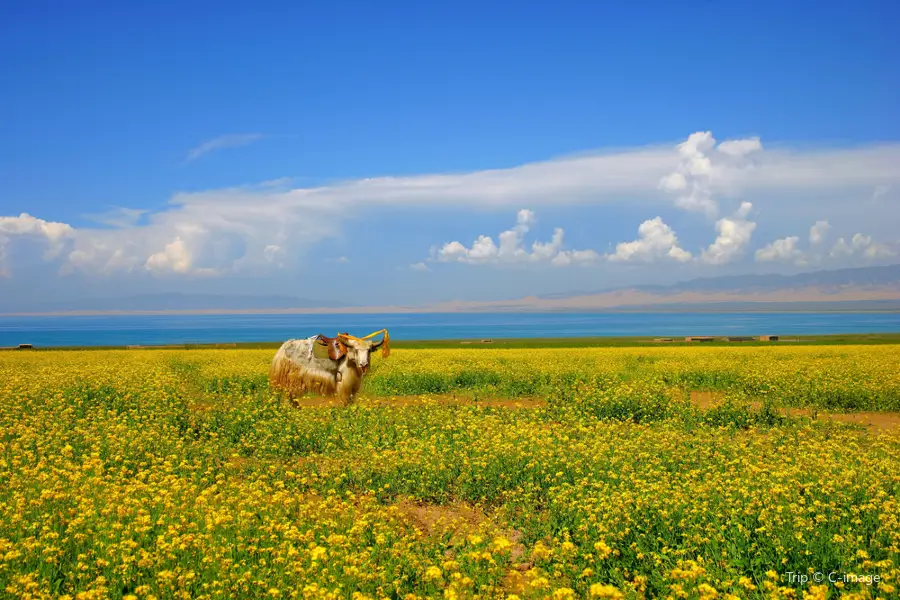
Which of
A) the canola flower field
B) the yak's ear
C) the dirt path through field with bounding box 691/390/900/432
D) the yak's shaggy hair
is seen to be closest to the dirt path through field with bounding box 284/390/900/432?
the dirt path through field with bounding box 691/390/900/432

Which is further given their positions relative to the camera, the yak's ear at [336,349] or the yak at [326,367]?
the yak's ear at [336,349]

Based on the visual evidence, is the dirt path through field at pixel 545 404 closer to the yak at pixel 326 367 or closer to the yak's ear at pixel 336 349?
the yak at pixel 326 367

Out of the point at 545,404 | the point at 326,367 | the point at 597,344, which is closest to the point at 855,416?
the point at 545,404

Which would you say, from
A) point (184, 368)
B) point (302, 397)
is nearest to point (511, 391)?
point (302, 397)

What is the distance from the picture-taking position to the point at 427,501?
10.6 meters

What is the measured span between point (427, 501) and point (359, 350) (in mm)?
7933

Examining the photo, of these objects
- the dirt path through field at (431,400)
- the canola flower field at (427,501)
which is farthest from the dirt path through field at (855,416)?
the dirt path through field at (431,400)

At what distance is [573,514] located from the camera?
8.99 m

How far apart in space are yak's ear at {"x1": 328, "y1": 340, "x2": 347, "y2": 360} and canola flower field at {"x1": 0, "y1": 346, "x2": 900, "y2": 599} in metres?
1.42

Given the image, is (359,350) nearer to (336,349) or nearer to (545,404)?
(336,349)

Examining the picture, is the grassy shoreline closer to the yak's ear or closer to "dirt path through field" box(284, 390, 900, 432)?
"dirt path through field" box(284, 390, 900, 432)

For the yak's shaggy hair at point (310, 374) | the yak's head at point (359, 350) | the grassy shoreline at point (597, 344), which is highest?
the yak's head at point (359, 350)

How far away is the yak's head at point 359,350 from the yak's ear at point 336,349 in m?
0.14

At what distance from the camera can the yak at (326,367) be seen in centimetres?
1834
